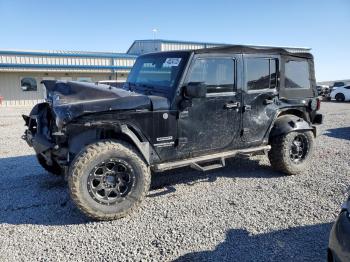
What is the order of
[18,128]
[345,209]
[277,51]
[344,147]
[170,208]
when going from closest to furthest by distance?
1. [345,209]
2. [170,208]
3. [277,51]
4. [344,147]
5. [18,128]

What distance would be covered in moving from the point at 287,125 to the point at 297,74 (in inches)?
39.2

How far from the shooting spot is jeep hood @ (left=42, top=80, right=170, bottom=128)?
11.9 ft

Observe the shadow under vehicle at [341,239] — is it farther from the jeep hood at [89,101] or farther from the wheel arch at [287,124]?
the wheel arch at [287,124]

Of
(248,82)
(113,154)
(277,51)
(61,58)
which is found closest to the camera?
(113,154)

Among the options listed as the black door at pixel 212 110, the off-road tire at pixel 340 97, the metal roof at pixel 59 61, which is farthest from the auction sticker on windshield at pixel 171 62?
the off-road tire at pixel 340 97

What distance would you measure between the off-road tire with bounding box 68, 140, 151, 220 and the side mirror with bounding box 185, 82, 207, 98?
3.38 ft

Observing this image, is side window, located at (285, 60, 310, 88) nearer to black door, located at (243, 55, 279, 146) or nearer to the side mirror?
black door, located at (243, 55, 279, 146)

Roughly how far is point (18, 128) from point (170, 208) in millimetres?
9076

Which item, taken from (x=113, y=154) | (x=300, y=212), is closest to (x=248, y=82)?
(x=300, y=212)

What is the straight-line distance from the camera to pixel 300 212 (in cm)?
395

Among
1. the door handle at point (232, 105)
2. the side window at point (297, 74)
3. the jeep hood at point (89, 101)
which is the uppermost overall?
the side window at point (297, 74)

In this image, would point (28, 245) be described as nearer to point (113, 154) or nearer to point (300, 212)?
point (113, 154)

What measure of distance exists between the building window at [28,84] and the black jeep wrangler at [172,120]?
63.9ft

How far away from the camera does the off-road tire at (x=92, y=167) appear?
361 cm
